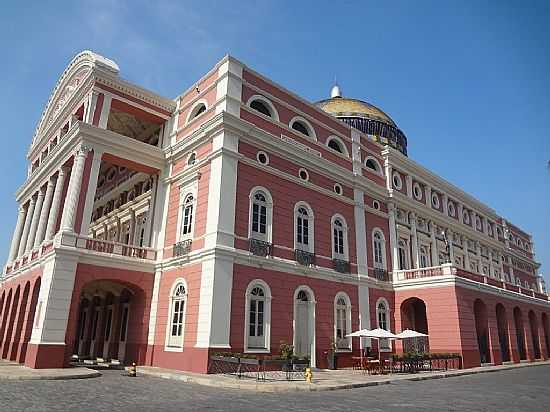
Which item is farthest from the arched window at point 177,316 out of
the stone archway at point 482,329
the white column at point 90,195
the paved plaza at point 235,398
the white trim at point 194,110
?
the stone archway at point 482,329

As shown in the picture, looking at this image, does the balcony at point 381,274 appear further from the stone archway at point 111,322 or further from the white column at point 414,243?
the stone archway at point 111,322

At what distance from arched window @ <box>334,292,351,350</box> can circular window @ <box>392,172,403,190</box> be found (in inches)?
381

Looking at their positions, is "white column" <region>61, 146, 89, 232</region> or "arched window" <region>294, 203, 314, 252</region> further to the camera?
"arched window" <region>294, 203, 314, 252</region>

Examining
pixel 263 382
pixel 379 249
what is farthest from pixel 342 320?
pixel 263 382


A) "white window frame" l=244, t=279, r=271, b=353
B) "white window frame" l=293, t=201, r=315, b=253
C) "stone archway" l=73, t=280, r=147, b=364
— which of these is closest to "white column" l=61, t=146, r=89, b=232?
"stone archway" l=73, t=280, r=147, b=364

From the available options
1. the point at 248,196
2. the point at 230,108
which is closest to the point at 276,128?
the point at 230,108

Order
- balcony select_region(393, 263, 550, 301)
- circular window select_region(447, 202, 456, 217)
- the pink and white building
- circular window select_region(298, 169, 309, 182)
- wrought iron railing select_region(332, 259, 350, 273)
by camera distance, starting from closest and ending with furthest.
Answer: the pink and white building, circular window select_region(298, 169, 309, 182), wrought iron railing select_region(332, 259, 350, 273), balcony select_region(393, 263, 550, 301), circular window select_region(447, 202, 456, 217)

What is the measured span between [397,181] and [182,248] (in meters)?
15.9

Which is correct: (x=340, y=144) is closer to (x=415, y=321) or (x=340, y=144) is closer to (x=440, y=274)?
(x=440, y=274)

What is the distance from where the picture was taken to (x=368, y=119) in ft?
109

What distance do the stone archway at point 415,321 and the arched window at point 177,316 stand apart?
12919 mm

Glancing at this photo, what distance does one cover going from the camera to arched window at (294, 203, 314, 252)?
19422 millimetres

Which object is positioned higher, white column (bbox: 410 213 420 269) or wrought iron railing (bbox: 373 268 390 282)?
white column (bbox: 410 213 420 269)

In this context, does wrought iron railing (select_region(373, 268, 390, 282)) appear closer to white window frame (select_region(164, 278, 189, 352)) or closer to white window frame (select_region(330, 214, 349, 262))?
white window frame (select_region(330, 214, 349, 262))
